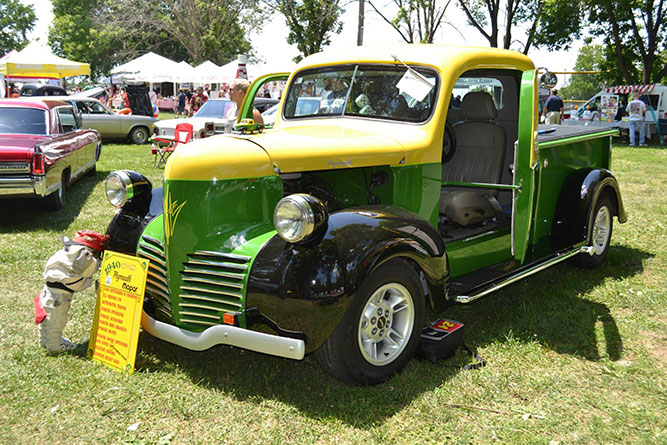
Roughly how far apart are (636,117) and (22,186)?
18256 mm

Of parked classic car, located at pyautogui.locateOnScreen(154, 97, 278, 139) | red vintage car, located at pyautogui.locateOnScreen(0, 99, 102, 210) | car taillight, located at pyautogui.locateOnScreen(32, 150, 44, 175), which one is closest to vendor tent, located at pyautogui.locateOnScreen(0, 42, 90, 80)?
parked classic car, located at pyautogui.locateOnScreen(154, 97, 278, 139)

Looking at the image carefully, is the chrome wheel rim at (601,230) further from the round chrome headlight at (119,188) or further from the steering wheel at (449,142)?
the round chrome headlight at (119,188)

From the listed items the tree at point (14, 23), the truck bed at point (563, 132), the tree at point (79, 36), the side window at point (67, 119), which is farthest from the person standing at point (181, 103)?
the tree at point (14, 23)

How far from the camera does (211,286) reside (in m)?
3.19

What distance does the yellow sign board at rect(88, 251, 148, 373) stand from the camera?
349 centimetres

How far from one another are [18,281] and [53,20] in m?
55.8

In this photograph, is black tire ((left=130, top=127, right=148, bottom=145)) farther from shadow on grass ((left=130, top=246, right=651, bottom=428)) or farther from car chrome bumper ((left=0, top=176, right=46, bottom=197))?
shadow on grass ((left=130, top=246, right=651, bottom=428))

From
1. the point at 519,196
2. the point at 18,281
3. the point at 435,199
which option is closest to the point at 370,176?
the point at 435,199

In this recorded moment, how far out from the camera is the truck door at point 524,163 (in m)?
4.18

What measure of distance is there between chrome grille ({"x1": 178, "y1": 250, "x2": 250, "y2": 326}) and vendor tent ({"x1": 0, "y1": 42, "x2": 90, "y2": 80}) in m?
20.8

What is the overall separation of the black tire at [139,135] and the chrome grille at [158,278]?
14747 mm

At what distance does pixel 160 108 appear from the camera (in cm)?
3831

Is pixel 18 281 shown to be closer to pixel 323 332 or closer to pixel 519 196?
pixel 323 332

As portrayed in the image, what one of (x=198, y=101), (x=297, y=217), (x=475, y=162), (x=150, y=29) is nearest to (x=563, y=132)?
(x=475, y=162)
